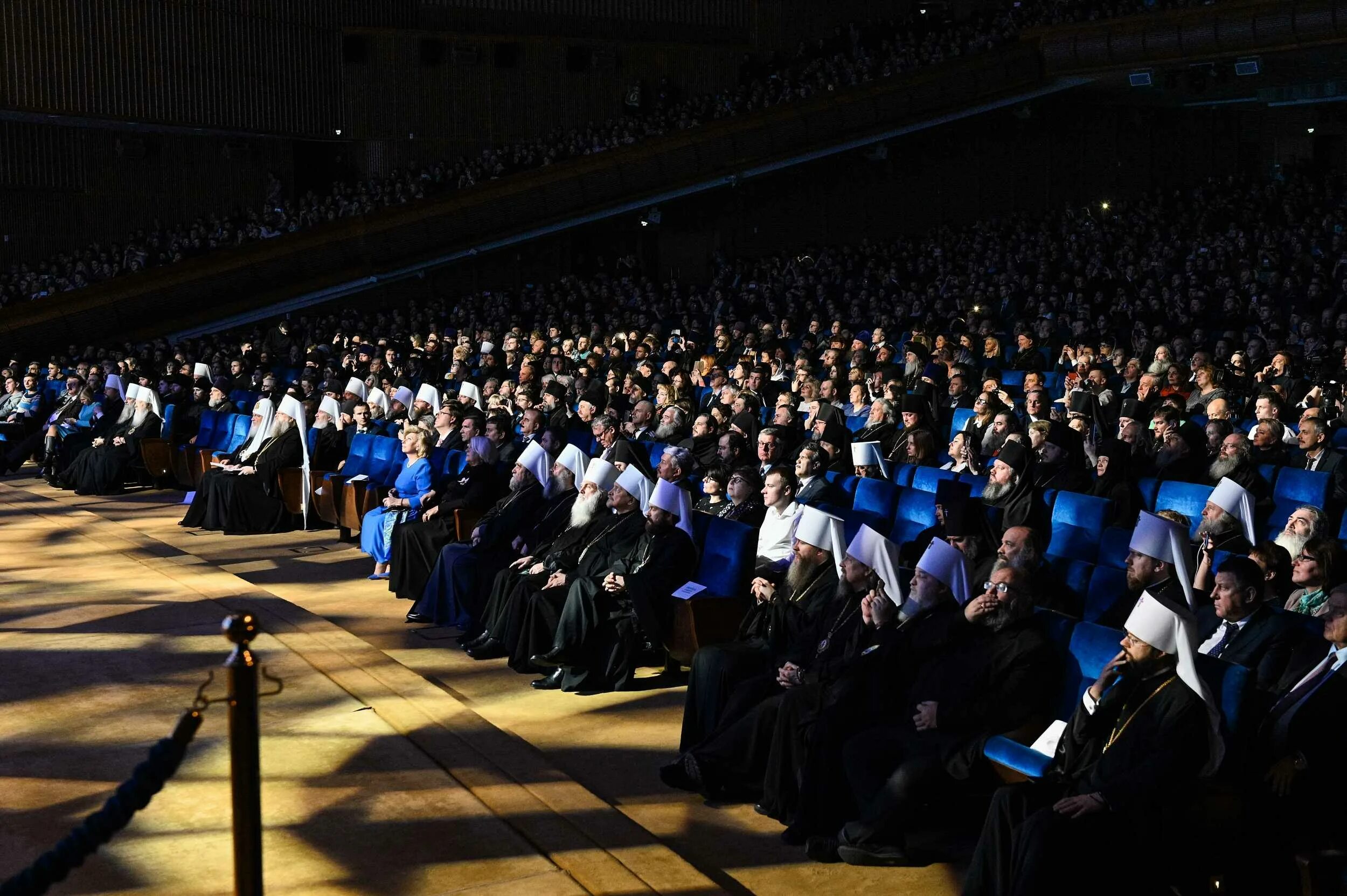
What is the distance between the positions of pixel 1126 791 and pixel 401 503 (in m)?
5.97

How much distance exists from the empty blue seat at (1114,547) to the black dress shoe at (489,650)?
2973 mm

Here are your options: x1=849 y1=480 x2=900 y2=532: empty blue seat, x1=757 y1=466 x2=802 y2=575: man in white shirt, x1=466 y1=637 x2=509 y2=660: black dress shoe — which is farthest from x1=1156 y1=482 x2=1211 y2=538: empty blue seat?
x1=466 y1=637 x2=509 y2=660: black dress shoe

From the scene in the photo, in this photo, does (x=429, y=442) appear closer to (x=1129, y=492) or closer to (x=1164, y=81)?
(x=1129, y=492)

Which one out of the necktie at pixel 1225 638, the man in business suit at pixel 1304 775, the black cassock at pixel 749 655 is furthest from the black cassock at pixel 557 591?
the man in business suit at pixel 1304 775

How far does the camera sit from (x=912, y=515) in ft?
24.3

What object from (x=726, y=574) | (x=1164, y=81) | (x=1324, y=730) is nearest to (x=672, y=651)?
(x=726, y=574)

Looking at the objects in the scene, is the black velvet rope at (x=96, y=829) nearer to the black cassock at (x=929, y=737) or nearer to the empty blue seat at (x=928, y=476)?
the black cassock at (x=929, y=737)

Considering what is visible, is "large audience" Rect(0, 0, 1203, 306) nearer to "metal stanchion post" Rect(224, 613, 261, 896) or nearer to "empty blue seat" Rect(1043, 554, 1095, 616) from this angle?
"empty blue seat" Rect(1043, 554, 1095, 616)

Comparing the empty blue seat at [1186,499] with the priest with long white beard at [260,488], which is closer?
the empty blue seat at [1186,499]

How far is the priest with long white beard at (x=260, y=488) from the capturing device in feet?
36.6

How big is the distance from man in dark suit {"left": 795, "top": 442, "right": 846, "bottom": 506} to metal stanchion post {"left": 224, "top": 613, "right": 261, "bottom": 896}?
4.74m

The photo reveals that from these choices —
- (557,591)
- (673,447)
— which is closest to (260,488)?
(673,447)

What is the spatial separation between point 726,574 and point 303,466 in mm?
5533

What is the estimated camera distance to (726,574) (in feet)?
21.9
